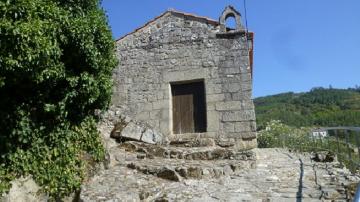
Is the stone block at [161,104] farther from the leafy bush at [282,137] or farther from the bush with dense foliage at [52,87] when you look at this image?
the leafy bush at [282,137]

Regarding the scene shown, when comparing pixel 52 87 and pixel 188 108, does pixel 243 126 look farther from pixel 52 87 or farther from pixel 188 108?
pixel 52 87

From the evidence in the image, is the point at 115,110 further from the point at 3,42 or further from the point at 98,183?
the point at 3,42

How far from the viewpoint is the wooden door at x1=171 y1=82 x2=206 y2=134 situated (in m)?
10.4

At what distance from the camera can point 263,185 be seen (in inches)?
236

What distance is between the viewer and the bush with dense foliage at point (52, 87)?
16.1ft

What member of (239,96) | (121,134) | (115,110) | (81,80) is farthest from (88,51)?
(239,96)

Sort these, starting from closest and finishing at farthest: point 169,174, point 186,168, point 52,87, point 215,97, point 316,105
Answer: point 52,87 → point 169,174 → point 186,168 → point 215,97 → point 316,105

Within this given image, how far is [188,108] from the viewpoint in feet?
34.7

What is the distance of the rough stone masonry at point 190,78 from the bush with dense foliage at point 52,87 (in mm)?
3877

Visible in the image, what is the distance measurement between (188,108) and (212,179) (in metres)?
4.30

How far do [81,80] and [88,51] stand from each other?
52 cm

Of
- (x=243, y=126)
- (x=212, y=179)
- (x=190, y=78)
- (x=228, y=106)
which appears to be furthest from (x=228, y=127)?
(x=212, y=179)

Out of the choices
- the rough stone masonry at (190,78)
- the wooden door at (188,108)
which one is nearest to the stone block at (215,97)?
the rough stone masonry at (190,78)

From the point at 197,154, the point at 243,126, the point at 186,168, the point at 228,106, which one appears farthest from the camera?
the point at 228,106
